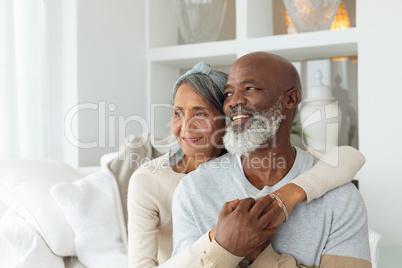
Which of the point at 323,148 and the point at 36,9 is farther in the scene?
the point at 323,148

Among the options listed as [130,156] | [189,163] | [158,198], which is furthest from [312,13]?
[158,198]

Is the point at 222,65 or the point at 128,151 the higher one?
the point at 222,65

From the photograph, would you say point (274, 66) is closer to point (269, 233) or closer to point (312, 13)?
point (269, 233)

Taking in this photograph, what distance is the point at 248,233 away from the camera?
39.2 inches

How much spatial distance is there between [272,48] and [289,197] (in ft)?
5.17

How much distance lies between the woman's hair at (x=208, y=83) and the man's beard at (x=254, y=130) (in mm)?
128

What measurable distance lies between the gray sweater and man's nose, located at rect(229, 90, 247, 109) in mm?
159

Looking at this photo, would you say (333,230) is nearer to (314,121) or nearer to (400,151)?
(400,151)

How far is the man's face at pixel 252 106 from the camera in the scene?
111cm

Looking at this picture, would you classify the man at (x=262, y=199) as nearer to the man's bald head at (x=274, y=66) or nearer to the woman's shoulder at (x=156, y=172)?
the man's bald head at (x=274, y=66)

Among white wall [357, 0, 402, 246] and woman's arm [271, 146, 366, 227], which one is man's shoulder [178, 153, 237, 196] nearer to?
woman's arm [271, 146, 366, 227]

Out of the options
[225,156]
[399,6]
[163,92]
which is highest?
[399,6]

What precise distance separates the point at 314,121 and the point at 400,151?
424 mm

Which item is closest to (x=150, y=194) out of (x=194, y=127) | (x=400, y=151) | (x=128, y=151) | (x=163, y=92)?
(x=194, y=127)
